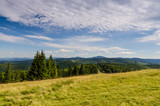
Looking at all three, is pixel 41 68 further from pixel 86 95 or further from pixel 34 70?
pixel 86 95

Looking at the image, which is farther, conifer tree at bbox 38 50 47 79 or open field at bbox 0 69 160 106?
conifer tree at bbox 38 50 47 79

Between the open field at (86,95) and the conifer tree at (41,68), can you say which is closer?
the open field at (86,95)

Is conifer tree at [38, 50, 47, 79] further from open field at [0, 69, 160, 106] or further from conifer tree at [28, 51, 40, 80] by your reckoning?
open field at [0, 69, 160, 106]

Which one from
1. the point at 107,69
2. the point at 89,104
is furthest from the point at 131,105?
the point at 107,69

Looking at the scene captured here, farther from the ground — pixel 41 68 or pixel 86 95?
pixel 86 95


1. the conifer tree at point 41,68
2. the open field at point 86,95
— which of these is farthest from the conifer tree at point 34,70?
the open field at point 86,95

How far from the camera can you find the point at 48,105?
22.0 feet

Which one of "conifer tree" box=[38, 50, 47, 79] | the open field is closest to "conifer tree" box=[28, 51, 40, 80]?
"conifer tree" box=[38, 50, 47, 79]

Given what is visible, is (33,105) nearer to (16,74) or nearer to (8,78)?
(8,78)

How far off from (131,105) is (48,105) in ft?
18.5

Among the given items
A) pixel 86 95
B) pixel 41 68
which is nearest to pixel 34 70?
pixel 41 68

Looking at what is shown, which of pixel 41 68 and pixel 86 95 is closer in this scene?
pixel 86 95

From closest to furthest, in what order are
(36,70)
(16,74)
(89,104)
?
(89,104)
(36,70)
(16,74)

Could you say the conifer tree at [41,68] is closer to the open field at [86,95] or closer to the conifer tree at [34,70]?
the conifer tree at [34,70]
